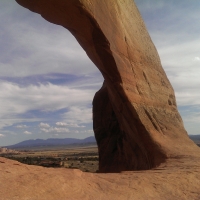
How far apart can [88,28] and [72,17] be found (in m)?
0.75

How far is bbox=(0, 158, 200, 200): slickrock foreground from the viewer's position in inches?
180

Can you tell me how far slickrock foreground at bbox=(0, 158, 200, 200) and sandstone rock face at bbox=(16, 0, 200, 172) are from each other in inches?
139

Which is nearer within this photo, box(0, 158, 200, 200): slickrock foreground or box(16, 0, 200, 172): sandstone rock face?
box(0, 158, 200, 200): slickrock foreground

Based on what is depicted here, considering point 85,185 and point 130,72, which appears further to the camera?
point 130,72

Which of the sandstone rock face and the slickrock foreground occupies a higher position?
the sandstone rock face

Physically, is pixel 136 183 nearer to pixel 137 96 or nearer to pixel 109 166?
pixel 137 96

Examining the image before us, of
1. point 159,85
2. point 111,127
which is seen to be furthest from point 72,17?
point 111,127

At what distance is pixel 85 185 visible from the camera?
219 inches

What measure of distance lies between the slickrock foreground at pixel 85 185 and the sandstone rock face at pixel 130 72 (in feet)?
11.6

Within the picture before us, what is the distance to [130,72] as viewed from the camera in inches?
482

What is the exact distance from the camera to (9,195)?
4199mm

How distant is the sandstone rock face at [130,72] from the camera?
10.3 meters

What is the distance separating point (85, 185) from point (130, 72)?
24.7 feet

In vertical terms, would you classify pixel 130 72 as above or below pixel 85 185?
above
